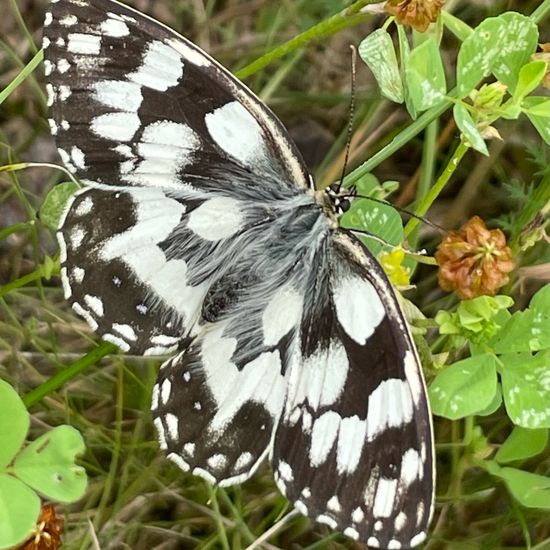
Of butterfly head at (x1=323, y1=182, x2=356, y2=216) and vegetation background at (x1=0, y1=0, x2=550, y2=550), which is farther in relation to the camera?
vegetation background at (x1=0, y1=0, x2=550, y2=550)

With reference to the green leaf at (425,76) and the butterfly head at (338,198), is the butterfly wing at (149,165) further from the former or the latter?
the green leaf at (425,76)

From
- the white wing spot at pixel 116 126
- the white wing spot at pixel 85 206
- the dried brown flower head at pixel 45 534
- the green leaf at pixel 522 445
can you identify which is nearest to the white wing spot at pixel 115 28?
the white wing spot at pixel 116 126

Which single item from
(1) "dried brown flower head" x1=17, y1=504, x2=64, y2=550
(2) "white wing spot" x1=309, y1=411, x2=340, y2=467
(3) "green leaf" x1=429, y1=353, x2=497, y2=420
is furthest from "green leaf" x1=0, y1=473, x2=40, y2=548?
(3) "green leaf" x1=429, y1=353, x2=497, y2=420

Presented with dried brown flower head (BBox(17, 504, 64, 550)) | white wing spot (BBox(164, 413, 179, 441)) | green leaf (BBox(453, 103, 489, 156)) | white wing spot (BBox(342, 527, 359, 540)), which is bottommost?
white wing spot (BBox(342, 527, 359, 540))

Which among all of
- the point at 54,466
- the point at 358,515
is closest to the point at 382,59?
the point at 358,515

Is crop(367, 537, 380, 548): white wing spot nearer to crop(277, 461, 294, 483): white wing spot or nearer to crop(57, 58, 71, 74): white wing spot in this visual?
crop(277, 461, 294, 483): white wing spot

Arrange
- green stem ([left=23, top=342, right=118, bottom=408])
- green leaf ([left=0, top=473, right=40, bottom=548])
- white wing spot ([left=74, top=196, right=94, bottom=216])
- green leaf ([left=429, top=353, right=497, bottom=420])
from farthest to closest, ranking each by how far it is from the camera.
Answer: green stem ([left=23, top=342, right=118, bottom=408]) < white wing spot ([left=74, top=196, right=94, bottom=216]) < green leaf ([left=429, top=353, right=497, bottom=420]) < green leaf ([left=0, top=473, right=40, bottom=548])

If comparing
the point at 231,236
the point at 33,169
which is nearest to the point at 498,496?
the point at 231,236

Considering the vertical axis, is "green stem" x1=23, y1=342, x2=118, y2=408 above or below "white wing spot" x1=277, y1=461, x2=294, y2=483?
above
